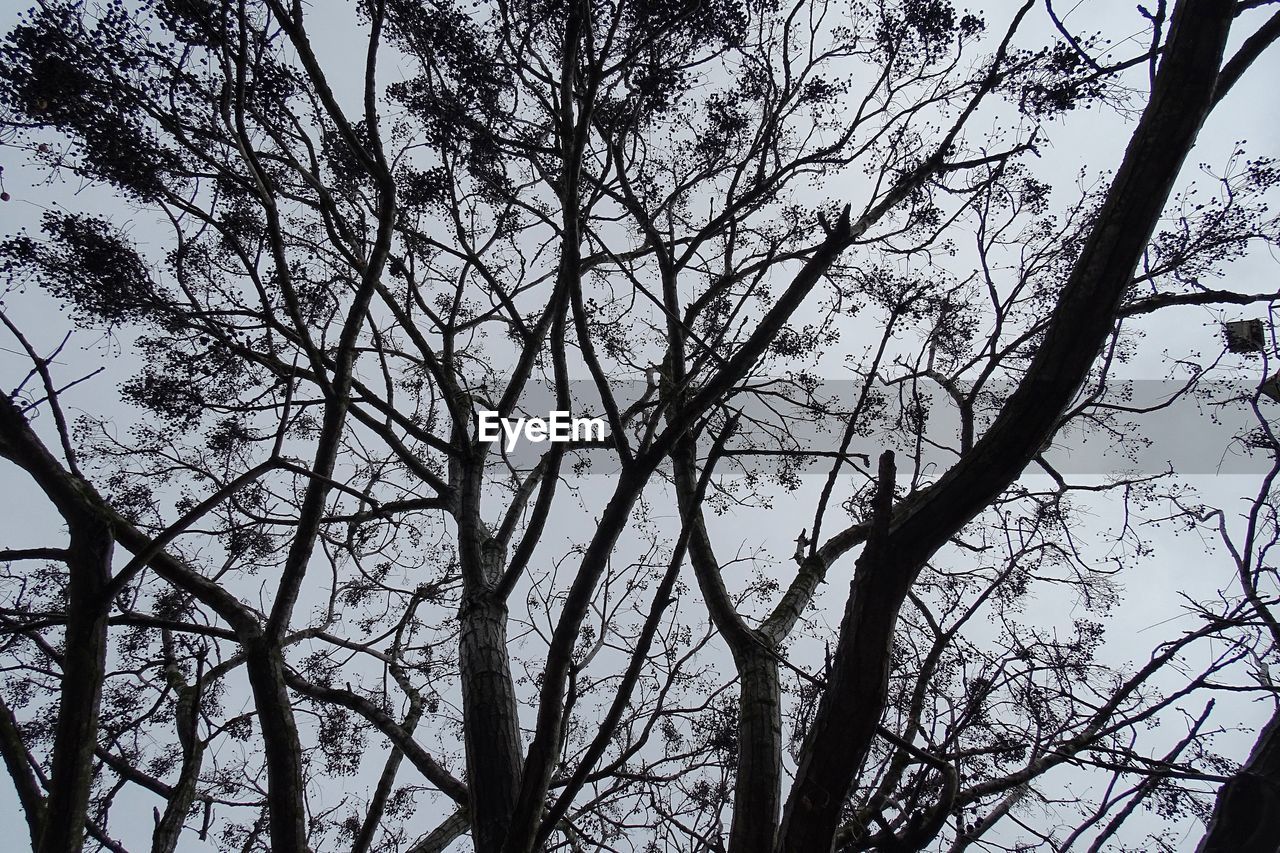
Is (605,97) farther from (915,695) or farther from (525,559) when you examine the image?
(915,695)

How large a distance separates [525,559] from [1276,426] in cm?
660

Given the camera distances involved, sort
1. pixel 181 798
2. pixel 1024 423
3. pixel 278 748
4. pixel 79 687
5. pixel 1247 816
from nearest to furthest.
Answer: pixel 1024 423, pixel 1247 816, pixel 79 687, pixel 278 748, pixel 181 798

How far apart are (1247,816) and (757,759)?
5.60 ft

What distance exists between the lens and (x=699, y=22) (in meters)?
4.50

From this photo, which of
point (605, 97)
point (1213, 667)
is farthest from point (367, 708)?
point (1213, 667)

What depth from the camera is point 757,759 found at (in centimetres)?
307

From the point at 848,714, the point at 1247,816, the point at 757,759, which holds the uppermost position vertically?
the point at 757,759

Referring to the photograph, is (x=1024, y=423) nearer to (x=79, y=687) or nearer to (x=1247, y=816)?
(x=1247, y=816)

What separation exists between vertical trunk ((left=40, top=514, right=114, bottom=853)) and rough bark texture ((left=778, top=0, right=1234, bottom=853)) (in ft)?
9.02

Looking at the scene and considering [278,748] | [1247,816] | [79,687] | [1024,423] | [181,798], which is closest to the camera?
[1024,423]

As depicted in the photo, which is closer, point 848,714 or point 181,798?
point 848,714

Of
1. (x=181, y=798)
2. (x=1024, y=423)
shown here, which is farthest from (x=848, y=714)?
(x=181, y=798)

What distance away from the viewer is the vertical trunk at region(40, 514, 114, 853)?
2.64m

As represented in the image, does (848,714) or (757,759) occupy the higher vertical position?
(757,759)
